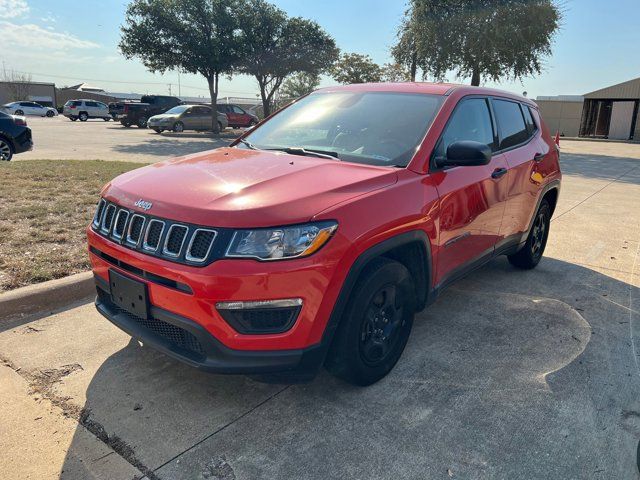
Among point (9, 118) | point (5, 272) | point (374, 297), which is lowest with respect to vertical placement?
point (5, 272)

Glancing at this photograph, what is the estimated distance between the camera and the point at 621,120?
42.0m

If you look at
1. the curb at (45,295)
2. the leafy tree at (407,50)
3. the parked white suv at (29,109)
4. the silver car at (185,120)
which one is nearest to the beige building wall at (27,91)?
the parked white suv at (29,109)

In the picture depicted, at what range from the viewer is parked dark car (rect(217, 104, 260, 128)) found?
104ft

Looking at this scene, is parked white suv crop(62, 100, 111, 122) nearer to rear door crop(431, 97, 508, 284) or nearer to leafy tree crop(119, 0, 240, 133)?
leafy tree crop(119, 0, 240, 133)

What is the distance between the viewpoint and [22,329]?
3.62 m

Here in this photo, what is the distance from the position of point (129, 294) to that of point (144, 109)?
30381 millimetres

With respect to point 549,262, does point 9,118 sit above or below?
above

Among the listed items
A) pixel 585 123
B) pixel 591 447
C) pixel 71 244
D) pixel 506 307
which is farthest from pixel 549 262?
pixel 585 123

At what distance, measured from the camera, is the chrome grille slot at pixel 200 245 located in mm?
2346

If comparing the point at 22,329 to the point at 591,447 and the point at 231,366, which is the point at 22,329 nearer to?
the point at 231,366

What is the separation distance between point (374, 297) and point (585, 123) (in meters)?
47.7

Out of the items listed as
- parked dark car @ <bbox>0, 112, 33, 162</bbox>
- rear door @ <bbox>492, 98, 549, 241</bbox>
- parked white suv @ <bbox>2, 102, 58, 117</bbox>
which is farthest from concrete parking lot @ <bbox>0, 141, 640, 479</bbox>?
parked white suv @ <bbox>2, 102, 58, 117</bbox>

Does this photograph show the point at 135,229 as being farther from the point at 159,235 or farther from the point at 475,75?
the point at 475,75

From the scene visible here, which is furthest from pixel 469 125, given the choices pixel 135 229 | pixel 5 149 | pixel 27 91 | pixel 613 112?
pixel 27 91
